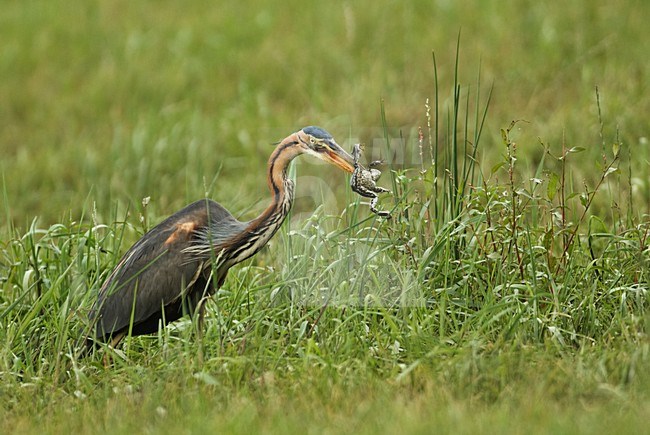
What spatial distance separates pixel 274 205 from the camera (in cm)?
528

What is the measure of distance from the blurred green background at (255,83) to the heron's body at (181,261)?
9.50 ft

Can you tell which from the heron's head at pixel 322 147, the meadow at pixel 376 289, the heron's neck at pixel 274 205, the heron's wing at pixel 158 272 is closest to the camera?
the meadow at pixel 376 289

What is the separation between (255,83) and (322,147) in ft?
20.2

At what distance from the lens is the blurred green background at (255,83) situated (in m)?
9.47

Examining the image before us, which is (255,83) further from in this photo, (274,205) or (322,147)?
(322,147)

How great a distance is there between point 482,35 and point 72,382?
687 centimetres

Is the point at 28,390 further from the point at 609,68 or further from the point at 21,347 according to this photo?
the point at 609,68

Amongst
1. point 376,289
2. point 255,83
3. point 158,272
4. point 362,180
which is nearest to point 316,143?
point 362,180

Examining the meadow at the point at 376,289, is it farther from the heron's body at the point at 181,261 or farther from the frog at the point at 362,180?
the frog at the point at 362,180

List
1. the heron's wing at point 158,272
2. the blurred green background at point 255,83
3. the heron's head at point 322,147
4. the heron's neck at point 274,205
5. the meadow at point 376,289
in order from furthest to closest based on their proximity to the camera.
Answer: the blurred green background at point 255,83, the heron's wing at point 158,272, the heron's neck at point 274,205, the heron's head at point 322,147, the meadow at point 376,289

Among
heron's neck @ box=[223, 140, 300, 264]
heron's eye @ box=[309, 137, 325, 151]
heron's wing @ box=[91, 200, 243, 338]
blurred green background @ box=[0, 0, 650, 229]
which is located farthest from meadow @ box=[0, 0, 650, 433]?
heron's eye @ box=[309, 137, 325, 151]

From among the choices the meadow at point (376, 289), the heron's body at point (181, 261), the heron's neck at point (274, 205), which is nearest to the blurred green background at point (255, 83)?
the meadow at point (376, 289)

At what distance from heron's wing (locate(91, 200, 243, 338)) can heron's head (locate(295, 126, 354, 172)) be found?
1.78 feet

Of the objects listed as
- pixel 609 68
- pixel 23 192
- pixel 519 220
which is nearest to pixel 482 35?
pixel 609 68
